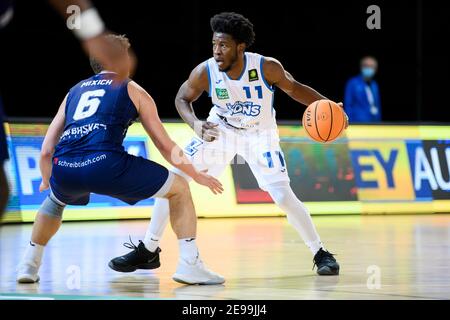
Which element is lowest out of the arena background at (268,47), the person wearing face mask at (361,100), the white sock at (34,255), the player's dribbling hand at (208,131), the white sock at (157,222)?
the white sock at (34,255)

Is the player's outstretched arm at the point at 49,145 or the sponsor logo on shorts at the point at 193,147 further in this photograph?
the sponsor logo on shorts at the point at 193,147

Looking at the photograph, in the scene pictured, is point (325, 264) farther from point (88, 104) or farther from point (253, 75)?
point (88, 104)

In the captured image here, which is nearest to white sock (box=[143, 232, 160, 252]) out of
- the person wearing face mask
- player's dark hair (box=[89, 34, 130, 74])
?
player's dark hair (box=[89, 34, 130, 74])

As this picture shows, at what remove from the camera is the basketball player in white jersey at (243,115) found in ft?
26.2

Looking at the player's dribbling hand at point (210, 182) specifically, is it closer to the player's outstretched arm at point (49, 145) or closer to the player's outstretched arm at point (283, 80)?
the player's outstretched arm at point (49, 145)

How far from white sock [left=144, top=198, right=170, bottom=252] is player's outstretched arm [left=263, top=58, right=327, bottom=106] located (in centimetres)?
138

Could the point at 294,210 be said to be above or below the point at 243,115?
below

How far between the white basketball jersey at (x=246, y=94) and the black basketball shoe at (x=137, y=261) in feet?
4.42

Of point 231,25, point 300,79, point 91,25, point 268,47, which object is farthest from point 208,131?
point 300,79

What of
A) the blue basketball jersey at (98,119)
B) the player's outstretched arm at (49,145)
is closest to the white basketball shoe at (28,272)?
the player's outstretched arm at (49,145)

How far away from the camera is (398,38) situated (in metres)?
18.8

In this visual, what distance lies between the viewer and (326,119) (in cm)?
816

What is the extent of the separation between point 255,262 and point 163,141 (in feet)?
7.35

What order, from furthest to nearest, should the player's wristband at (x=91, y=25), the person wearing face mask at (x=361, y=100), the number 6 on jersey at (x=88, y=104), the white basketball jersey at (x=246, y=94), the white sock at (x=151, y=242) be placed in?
the person wearing face mask at (x=361, y=100)
the white basketball jersey at (x=246, y=94)
the white sock at (x=151, y=242)
the number 6 on jersey at (x=88, y=104)
the player's wristband at (x=91, y=25)
